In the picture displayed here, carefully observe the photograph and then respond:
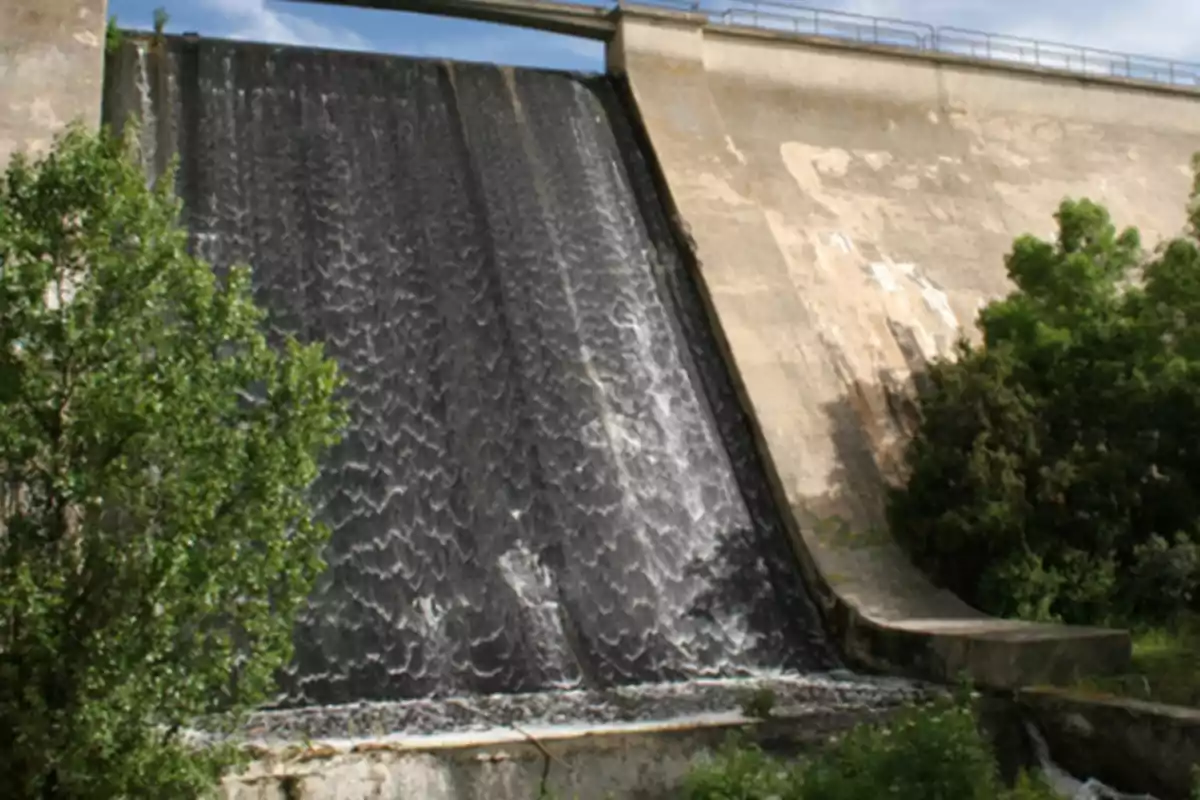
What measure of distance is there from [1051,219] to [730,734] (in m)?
11.8

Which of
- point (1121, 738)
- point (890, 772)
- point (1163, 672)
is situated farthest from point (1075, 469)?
point (890, 772)

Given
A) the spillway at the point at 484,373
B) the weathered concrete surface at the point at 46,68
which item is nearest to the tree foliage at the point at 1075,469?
the spillway at the point at 484,373

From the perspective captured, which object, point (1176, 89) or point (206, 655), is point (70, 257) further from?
point (1176, 89)

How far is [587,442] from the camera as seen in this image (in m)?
11.0

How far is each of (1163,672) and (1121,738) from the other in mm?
1170

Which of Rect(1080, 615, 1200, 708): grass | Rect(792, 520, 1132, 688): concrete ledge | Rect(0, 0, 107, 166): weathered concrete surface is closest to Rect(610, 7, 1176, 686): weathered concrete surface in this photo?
Rect(792, 520, 1132, 688): concrete ledge

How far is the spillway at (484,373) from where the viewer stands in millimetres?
9539

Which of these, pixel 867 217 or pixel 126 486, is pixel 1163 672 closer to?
pixel 126 486

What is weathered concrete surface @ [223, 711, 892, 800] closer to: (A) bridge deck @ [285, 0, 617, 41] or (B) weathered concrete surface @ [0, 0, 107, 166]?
(B) weathered concrete surface @ [0, 0, 107, 166]

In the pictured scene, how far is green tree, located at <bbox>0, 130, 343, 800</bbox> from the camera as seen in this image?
18.2 feet

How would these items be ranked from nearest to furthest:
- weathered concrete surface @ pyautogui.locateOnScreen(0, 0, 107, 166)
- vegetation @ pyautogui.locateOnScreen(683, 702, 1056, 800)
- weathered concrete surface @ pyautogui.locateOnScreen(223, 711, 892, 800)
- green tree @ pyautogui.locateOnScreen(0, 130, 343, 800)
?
1. green tree @ pyautogui.locateOnScreen(0, 130, 343, 800)
2. vegetation @ pyautogui.locateOnScreen(683, 702, 1056, 800)
3. weathered concrete surface @ pyautogui.locateOnScreen(223, 711, 892, 800)
4. weathered concrete surface @ pyautogui.locateOnScreen(0, 0, 107, 166)

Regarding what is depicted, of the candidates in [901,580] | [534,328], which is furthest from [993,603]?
[534,328]

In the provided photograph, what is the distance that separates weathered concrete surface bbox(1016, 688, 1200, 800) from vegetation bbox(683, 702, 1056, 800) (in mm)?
992

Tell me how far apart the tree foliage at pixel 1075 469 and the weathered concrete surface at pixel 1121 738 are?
2298 millimetres
